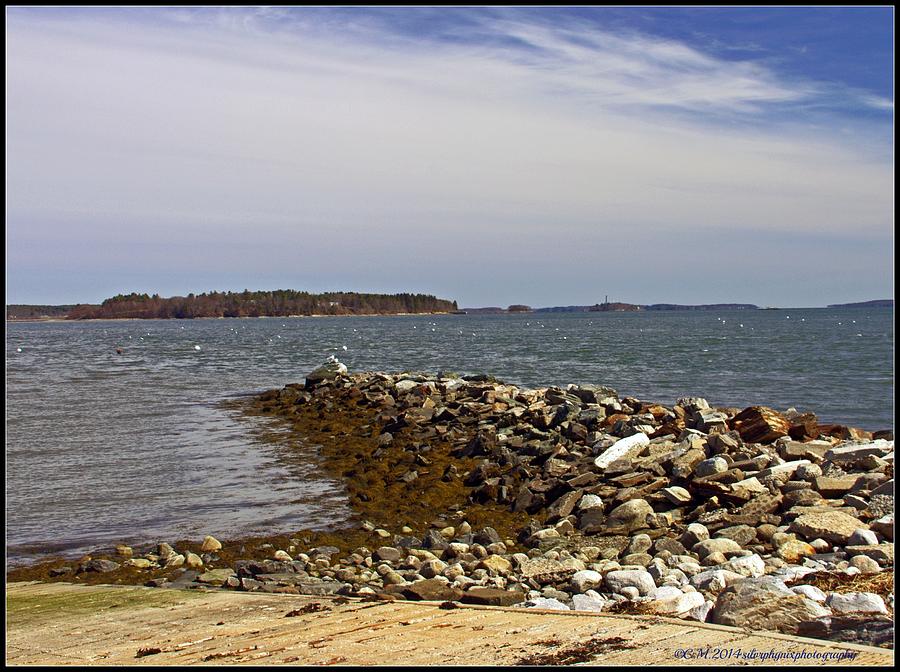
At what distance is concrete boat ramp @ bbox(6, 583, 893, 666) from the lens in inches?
177

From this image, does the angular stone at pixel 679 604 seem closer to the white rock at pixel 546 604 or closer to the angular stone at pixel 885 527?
the white rock at pixel 546 604

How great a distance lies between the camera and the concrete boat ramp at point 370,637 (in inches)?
177

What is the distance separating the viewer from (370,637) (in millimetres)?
5023

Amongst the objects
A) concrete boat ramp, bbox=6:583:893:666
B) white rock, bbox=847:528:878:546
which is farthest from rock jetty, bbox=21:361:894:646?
concrete boat ramp, bbox=6:583:893:666

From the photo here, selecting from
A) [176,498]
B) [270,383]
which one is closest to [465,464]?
[176,498]

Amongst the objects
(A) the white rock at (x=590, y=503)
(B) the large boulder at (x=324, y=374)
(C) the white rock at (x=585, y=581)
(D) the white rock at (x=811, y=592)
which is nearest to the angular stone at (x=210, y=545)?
(A) the white rock at (x=590, y=503)

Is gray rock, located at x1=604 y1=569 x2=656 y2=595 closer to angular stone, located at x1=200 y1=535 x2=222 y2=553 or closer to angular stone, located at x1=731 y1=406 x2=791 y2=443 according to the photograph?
angular stone, located at x1=200 y1=535 x2=222 y2=553

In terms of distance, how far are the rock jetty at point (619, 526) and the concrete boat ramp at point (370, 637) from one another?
1.82 feet

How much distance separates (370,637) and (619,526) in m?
4.83

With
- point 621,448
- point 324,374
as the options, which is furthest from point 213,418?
point 621,448

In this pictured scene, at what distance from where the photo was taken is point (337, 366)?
27.7 m

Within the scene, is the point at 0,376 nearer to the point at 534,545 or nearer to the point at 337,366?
the point at 534,545

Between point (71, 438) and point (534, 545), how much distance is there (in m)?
12.4

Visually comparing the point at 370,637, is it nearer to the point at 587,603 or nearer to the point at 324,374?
the point at 587,603
